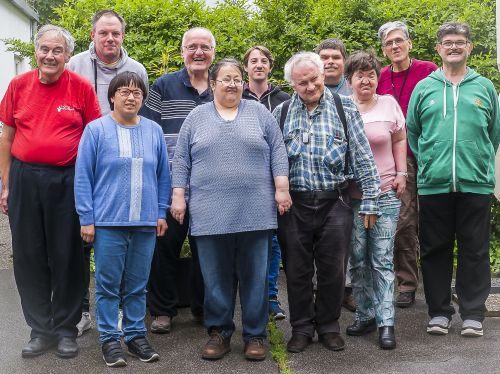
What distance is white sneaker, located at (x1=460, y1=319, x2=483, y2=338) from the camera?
5.02 meters

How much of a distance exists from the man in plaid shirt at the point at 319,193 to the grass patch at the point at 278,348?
93 millimetres

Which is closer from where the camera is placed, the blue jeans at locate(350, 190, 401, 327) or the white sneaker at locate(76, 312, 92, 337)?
the blue jeans at locate(350, 190, 401, 327)

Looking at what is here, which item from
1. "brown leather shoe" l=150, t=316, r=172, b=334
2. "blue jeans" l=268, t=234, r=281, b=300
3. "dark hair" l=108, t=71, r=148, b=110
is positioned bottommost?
"brown leather shoe" l=150, t=316, r=172, b=334

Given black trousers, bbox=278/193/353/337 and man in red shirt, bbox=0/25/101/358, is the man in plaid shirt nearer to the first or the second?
black trousers, bbox=278/193/353/337

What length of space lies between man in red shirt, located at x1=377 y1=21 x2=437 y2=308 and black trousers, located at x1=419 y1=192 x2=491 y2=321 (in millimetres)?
553

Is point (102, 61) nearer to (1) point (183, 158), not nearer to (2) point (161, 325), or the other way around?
(1) point (183, 158)

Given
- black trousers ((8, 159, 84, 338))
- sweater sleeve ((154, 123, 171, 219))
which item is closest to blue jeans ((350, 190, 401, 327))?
sweater sleeve ((154, 123, 171, 219))

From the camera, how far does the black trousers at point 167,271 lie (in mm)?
5184

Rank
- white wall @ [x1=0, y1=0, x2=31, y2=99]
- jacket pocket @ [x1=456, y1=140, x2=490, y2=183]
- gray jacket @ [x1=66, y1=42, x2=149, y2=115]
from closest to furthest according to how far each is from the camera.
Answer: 1. jacket pocket @ [x1=456, y1=140, x2=490, y2=183]
2. gray jacket @ [x1=66, y1=42, x2=149, y2=115]
3. white wall @ [x1=0, y1=0, x2=31, y2=99]

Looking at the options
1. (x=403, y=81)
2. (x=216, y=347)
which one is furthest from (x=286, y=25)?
(x=216, y=347)

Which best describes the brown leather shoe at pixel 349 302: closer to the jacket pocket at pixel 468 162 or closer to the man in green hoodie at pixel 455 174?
the man in green hoodie at pixel 455 174

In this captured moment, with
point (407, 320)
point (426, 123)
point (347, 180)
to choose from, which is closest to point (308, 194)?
point (347, 180)

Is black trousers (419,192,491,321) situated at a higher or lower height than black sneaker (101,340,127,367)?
higher

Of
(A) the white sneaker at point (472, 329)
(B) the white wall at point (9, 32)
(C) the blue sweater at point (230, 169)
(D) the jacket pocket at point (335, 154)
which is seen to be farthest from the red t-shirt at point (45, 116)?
(B) the white wall at point (9, 32)
